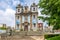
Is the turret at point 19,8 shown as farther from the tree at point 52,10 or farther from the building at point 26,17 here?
the tree at point 52,10

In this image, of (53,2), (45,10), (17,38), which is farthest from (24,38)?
(53,2)

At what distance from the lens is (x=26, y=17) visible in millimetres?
62156

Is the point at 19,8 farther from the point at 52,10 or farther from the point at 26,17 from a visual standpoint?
the point at 52,10

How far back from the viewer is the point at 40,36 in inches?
1796

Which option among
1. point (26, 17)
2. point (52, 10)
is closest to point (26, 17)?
point (26, 17)

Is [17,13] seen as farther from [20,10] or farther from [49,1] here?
[49,1]

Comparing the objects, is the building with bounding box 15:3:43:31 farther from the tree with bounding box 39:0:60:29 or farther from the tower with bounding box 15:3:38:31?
the tree with bounding box 39:0:60:29

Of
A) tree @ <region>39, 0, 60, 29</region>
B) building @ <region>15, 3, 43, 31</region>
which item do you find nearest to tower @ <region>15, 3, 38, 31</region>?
building @ <region>15, 3, 43, 31</region>

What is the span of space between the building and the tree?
32692 millimetres

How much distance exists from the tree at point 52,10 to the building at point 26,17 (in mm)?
32692

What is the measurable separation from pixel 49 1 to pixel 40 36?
20.2 m

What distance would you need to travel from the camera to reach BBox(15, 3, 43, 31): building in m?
61.2

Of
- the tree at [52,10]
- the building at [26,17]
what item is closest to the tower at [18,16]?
the building at [26,17]

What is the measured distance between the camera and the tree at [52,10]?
24987 mm
